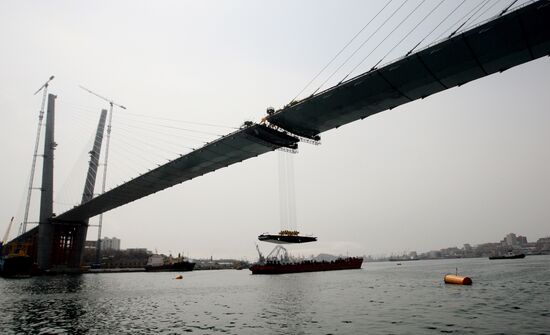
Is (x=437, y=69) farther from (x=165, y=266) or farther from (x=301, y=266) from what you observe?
(x=165, y=266)

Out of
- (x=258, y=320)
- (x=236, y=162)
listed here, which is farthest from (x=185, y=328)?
(x=236, y=162)

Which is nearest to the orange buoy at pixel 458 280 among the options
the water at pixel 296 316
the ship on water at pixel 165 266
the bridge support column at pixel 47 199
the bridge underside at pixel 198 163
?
the water at pixel 296 316

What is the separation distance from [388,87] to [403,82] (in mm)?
1295

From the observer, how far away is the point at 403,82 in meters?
30.1

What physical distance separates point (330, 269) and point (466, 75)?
248 feet

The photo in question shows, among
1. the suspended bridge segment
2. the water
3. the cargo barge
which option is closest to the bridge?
the suspended bridge segment

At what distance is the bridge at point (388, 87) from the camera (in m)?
24.1

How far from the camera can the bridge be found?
2408 centimetres

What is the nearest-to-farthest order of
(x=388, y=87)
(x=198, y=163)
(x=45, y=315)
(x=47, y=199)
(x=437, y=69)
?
(x=45, y=315) → (x=437, y=69) → (x=388, y=87) → (x=198, y=163) → (x=47, y=199)

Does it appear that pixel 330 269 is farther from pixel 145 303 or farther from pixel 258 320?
pixel 258 320

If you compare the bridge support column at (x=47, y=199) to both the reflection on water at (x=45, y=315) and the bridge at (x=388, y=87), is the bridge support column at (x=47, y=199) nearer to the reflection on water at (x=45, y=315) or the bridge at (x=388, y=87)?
the bridge at (x=388, y=87)

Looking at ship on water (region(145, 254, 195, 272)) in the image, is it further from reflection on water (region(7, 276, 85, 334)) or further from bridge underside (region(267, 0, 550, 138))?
bridge underside (region(267, 0, 550, 138))

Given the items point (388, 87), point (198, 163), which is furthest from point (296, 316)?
point (198, 163)

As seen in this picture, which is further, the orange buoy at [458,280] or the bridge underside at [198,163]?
the bridge underside at [198,163]
